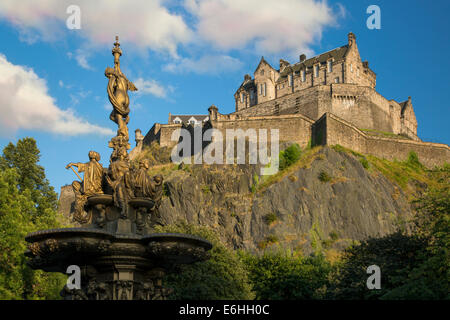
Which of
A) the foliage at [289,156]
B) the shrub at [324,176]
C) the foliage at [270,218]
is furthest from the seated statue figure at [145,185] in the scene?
the foliage at [289,156]

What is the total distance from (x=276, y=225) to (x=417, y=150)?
86.9 ft

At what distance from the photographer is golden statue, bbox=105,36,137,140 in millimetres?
14797

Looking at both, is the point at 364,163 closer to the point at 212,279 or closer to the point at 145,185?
the point at 212,279

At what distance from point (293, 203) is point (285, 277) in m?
18.4

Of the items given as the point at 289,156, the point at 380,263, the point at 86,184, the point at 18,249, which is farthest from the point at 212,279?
the point at 289,156

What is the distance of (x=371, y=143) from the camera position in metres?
67.3

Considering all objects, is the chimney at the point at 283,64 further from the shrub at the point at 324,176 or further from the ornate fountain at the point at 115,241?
the ornate fountain at the point at 115,241

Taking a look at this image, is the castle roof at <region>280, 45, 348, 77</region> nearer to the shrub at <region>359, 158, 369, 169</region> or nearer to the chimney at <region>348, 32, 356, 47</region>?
the chimney at <region>348, 32, 356, 47</region>

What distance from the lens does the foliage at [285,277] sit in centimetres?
3684

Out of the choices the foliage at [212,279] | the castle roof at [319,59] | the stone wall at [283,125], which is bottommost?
the foliage at [212,279]

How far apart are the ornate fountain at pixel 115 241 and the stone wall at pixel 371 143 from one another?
168 ft

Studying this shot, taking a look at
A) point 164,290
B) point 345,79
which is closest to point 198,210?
point 345,79
